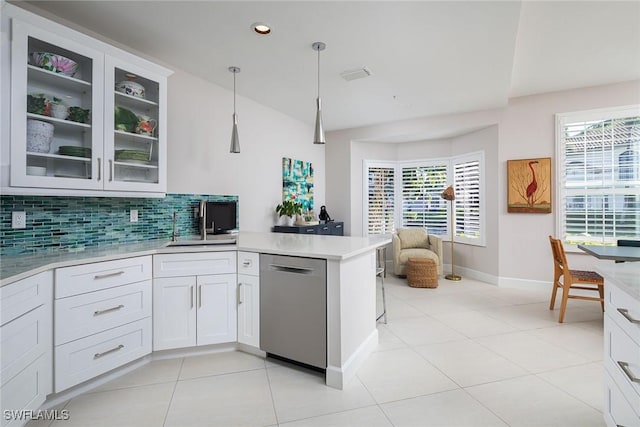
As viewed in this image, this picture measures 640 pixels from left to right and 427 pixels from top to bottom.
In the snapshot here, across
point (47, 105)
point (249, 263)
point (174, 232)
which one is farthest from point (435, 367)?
point (47, 105)

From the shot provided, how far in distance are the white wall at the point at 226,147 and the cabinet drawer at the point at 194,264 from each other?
986 millimetres

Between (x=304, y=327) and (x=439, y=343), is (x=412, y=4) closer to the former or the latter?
(x=304, y=327)

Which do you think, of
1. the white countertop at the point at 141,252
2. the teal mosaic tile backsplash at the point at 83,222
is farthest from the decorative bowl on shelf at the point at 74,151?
the white countertop at the point at 141,252

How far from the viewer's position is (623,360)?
130 cm

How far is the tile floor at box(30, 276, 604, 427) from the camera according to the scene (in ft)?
5.54

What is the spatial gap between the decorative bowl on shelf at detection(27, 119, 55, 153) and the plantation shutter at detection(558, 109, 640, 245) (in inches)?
222

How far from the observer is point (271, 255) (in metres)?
2.28

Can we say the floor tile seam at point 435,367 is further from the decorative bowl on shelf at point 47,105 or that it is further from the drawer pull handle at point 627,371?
the decorative bowl on shelf at point 47,105

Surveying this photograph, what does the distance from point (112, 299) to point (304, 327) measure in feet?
4.39

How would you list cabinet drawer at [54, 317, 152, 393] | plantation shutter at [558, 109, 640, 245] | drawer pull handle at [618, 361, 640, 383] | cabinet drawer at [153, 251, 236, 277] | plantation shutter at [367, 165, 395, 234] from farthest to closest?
plantation shutter at [367, 165, 395, 234] < plantation shutter at [558, 109, 640, 245] < cabinet drawer at [153, 251, 236, 277] < cabinet drawer at [54, 317, 152, 393] < drawer pull handle at [618, 361, 640, 383]

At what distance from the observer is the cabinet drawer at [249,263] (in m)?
2.35

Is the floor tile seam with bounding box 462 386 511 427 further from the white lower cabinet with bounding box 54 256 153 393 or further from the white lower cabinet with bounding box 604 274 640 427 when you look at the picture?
the white lower cabinet with bounding box 54 256 153 393

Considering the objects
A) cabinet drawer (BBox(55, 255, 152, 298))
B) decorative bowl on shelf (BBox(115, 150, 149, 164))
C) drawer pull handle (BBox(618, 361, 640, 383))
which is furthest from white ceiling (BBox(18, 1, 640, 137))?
drawer pull handle (BBox(618, 361, 640, 383))

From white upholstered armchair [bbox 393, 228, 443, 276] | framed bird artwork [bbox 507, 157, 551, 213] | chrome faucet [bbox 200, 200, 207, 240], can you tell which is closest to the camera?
chrome faucet [bbox 200, 200, 207, 240]
